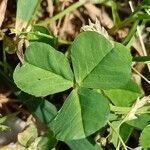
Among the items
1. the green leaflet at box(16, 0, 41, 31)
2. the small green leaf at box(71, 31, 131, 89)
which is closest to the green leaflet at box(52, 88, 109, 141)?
the small green leaf at box(71, 31, 131, 89)

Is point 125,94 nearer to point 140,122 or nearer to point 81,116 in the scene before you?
point 140,122

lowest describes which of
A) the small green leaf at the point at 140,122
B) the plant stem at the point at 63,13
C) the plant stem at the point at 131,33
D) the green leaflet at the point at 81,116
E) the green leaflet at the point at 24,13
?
the small green leaf at the point at 140,122

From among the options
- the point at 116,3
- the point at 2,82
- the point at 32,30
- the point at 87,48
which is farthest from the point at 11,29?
the point at 116,3

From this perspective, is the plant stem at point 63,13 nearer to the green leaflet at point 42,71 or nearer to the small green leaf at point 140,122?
the green leaflet at point 42,71

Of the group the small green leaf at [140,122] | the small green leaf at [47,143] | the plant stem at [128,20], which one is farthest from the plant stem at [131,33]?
the small green leaf at [47,143]

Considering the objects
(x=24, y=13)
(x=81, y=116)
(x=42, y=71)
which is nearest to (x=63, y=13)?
(x=24, y=13)

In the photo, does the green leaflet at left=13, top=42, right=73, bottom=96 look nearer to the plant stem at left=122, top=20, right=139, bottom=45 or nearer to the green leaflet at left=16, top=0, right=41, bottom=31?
the green leaflet at left=16, top=0, right=41, bottom=31

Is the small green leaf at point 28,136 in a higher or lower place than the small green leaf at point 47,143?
higher
